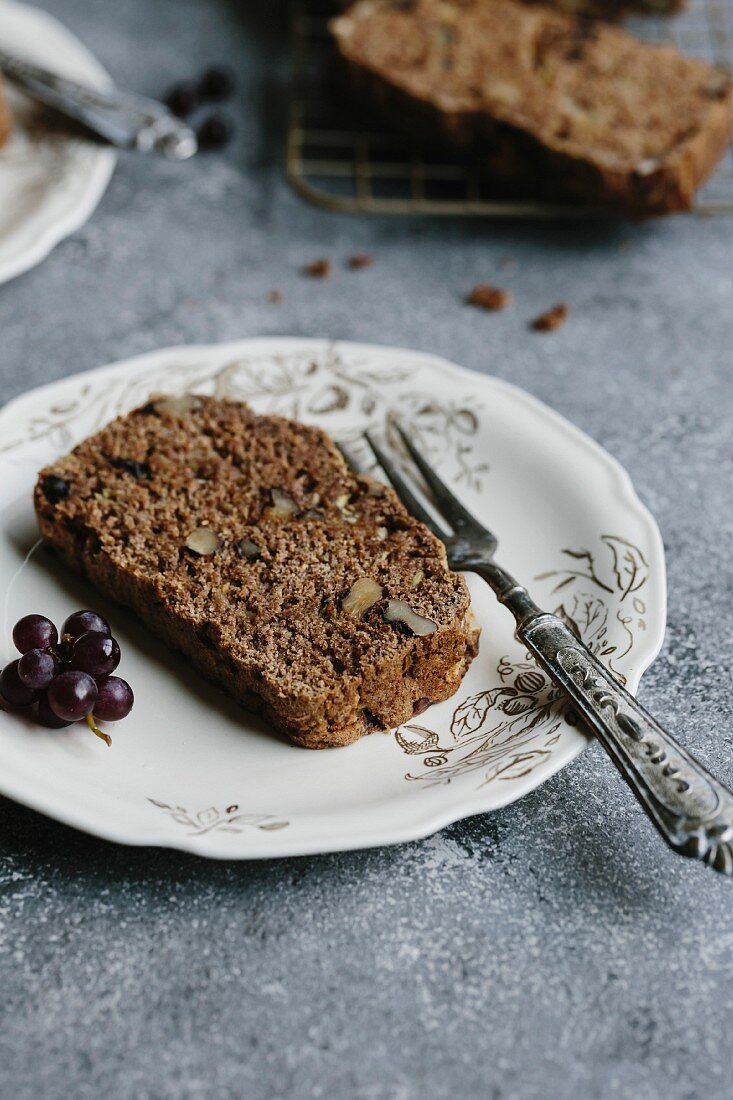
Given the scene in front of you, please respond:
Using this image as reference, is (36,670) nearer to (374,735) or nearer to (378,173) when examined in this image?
(374,735)

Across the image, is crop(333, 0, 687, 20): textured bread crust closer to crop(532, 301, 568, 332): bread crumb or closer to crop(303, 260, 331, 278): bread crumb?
crop(303, 260, 331, 278): bread crumb

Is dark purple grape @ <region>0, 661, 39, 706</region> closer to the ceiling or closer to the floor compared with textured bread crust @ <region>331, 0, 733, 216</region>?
→ closer to the floor

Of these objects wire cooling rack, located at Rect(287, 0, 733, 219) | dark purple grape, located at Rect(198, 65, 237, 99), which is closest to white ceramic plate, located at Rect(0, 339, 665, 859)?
wire cooling rack, located at Rect(287, 0, 733, 219)

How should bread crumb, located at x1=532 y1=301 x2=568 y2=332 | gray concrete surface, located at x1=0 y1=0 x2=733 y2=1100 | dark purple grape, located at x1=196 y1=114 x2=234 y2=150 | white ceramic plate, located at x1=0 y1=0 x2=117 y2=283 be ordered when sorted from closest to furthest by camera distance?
gray concrete surface, located at x1=0 y1=0 x2=733 y2=1100 < white ceramic plate, located at x1=0 y1=0 x2=117 y2=283 < bread crumb, located at x1=532 y1=301 x2=568 y2=332 < dark purple grape, located at x1=196 y1=114 x2=234 y2=150

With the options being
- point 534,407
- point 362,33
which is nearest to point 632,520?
point 534,407

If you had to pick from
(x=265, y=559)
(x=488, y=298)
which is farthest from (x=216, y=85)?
(x=265, y=559)

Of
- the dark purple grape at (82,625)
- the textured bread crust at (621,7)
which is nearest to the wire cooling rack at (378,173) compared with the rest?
the textured bread crust at (621,7)

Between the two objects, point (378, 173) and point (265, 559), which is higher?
point (378, 173)
